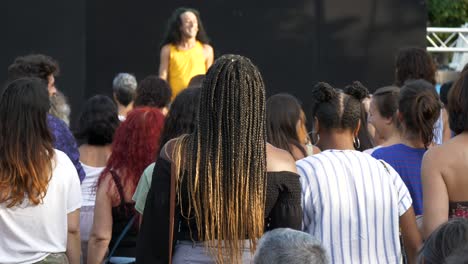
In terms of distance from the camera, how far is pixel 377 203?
406cm

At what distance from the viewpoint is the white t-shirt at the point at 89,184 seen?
5.59 meters

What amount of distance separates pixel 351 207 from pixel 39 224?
1.43 metres

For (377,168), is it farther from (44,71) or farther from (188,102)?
(44,71)

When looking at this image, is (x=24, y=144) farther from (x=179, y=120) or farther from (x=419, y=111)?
(x=419, y=111)

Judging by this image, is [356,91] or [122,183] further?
[122,183]

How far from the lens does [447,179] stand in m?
4.14

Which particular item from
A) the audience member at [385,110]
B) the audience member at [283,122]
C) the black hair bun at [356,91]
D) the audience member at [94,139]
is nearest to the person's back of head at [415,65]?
the audience member at [385,110]

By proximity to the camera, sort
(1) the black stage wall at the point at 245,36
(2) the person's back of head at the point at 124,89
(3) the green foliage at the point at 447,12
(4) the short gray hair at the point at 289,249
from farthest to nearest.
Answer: (3) the green foliage at the point at 447,12 → (1) the black stage wall at the point at 245,36 → (2) the person's back of head at the point at 124,89 → (4) the short gray hair at the point at 289,249


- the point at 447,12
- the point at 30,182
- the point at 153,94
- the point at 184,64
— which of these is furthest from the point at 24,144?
the point at 447,12

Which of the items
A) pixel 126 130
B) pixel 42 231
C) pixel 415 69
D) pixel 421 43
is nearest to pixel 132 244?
pixel 126 130

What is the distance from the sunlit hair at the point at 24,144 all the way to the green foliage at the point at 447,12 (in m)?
24.4

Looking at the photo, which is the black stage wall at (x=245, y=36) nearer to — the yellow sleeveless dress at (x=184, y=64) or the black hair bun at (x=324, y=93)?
the yellow sleeveless dress at (x=184, y=64)

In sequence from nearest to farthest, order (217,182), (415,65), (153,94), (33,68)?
(217,182)
(33,68)
(153,94)
(415,65)

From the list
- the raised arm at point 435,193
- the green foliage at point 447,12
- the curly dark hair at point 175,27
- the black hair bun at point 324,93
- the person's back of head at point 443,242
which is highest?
the green foliage at point 447,12
